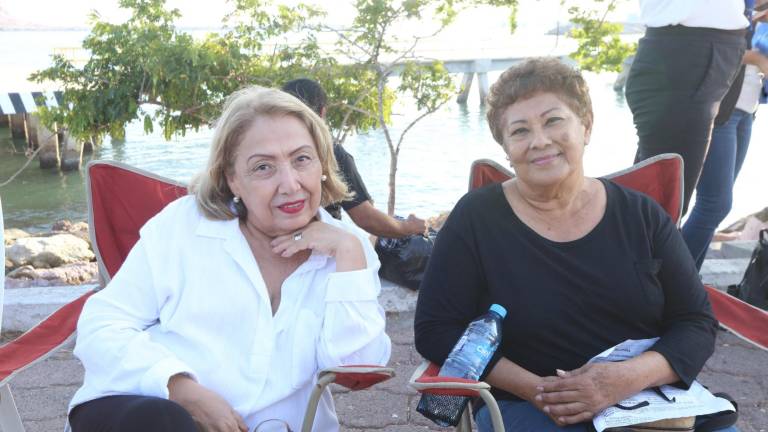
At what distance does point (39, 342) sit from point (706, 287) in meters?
2.22

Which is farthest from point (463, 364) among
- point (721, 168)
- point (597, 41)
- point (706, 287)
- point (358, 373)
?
point (597, 41)

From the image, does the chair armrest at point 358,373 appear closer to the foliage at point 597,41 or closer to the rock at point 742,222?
the foliage at point 597,41

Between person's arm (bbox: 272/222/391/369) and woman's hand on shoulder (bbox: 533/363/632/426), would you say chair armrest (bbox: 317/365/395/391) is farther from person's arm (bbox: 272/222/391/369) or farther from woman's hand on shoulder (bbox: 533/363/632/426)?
woman's hand on shoulder (bbox: 533/363/632/426)

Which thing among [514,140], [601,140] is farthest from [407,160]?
[514,140]

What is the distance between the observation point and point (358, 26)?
22.6ft

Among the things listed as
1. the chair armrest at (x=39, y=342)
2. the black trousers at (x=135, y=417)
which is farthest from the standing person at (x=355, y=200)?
the black trousers at (x=135, y=417)

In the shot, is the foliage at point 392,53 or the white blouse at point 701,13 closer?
the white blouse at point 701,13

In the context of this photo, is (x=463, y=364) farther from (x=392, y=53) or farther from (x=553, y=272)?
(x=392, y=53)

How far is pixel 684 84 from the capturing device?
10.4 ft

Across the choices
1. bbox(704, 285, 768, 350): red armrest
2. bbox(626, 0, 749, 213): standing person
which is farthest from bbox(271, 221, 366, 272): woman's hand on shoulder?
bbox(626, 0, 749, 213): standing person

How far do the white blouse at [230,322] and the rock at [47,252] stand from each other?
626cm

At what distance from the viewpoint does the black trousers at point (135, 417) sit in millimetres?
1775

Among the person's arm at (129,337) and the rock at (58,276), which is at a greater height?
the person's arm at (129,337)

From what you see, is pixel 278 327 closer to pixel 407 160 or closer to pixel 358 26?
pixel 358 26
